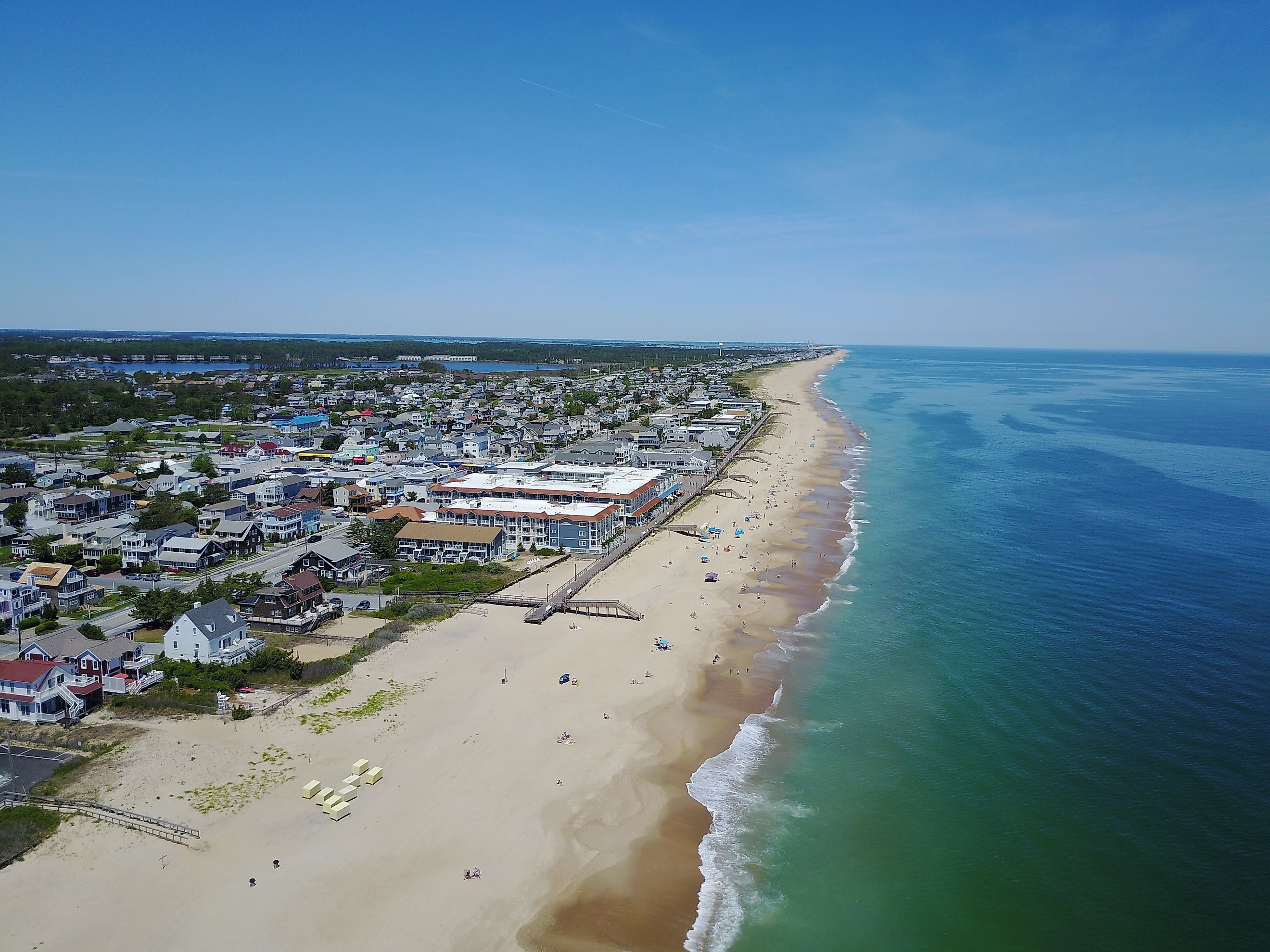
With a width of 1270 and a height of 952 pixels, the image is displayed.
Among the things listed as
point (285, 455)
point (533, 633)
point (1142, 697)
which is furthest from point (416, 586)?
point (285, 455)

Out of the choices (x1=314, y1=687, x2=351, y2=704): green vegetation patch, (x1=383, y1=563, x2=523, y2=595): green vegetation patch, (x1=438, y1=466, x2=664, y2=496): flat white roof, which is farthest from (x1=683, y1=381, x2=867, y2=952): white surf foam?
(x1=438, y1=466, x2=664, y2=496): flat white roof

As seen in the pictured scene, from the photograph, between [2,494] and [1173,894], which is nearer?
[1173,894]

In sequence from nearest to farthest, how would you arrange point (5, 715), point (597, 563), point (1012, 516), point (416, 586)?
point (5, 715), point (416, 586), point (597, 563), point (1012, 516)

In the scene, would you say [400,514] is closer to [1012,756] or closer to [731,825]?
[731,825]

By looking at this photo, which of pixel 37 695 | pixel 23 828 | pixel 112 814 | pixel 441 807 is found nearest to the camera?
pixel 23 828

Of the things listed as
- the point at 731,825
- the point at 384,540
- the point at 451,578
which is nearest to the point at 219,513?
the point at 384,540

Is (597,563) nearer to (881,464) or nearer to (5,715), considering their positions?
(5,715)

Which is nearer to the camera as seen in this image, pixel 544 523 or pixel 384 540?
pixel 384 540

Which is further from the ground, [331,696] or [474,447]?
[474,447]
